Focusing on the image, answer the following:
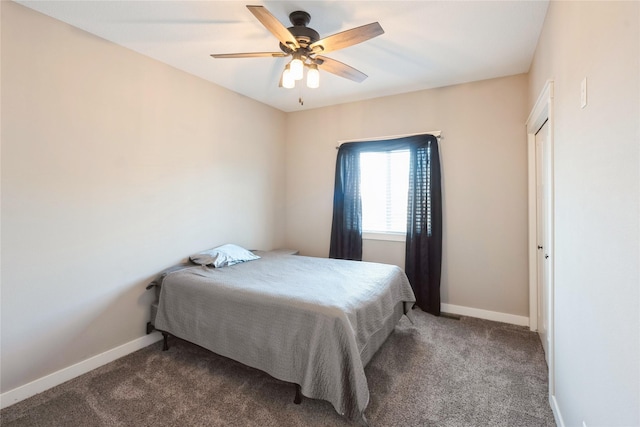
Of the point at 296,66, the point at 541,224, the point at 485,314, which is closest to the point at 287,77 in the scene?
the point at 296,66

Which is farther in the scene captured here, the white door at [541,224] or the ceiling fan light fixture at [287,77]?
the white door at [541,224]

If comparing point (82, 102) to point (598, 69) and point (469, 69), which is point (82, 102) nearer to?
point (598, 69)

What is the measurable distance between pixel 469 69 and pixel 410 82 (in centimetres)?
59

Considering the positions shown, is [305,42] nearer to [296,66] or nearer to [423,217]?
[296,66]

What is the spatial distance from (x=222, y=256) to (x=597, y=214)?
2.77m

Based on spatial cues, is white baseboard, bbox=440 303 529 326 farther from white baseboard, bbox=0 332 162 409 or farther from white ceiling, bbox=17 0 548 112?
white baseboard, bbox=0 332 162 409

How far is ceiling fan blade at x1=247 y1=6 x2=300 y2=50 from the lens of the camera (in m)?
1.58

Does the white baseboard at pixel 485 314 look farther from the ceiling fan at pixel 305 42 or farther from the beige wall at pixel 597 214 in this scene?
the ceiling fan at pixel 305 42

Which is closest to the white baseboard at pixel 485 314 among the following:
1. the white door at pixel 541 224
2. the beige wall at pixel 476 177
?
the beige wall at pixel 476 177

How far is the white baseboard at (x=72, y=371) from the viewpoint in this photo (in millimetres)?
1962

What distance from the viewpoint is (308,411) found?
73.2 inches

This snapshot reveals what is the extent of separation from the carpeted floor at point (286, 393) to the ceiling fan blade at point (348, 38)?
90.5 inches

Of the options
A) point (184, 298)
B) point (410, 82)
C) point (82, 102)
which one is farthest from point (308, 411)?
point (410, 82)

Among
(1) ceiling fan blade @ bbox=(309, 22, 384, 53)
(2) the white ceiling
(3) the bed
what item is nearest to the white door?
(2) the white ceiling
